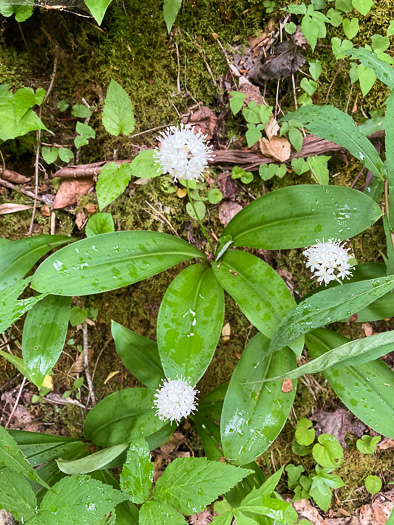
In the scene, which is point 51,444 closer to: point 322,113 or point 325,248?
point 325,248

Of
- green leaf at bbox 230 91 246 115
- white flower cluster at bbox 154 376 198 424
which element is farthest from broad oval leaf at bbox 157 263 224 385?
green leaf at bbox 230 91 246 115

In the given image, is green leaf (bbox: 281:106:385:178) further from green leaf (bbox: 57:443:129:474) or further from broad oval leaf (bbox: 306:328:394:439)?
green leaf (bbox: 57:443:129:474)

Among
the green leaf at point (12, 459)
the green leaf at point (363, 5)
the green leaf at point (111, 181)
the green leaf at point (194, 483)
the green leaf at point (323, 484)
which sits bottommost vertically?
the green leaf at point (323, 484)

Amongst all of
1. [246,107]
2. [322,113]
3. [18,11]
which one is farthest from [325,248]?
[18,11]

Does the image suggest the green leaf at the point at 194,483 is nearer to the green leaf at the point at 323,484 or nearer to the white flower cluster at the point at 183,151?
the green leaf at the point at 323,484

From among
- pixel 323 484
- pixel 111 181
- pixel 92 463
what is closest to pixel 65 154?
pixel 111 181

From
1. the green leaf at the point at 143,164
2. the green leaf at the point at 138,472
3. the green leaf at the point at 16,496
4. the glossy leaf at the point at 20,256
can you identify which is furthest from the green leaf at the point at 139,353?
the green leaf at the point at 143,164

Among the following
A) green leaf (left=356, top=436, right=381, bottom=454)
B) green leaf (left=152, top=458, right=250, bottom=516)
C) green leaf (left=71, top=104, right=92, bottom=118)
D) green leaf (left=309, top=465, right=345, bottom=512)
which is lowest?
green leaf (left=309, top=465, right=345, bottom=512)
